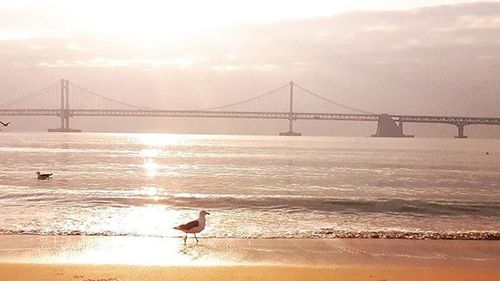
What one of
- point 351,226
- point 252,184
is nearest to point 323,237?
point 351,226

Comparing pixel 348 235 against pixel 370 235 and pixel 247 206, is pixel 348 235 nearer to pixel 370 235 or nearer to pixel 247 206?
pixel 370 235

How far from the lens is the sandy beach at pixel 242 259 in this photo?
7945 millimetres

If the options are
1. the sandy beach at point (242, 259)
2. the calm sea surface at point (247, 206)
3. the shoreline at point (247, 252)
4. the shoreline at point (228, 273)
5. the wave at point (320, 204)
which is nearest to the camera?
the shoreline at point (228, 273)

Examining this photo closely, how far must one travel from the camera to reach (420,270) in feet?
27.7

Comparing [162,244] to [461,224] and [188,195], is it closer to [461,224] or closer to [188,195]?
[461,224]

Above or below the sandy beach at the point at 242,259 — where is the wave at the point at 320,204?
below

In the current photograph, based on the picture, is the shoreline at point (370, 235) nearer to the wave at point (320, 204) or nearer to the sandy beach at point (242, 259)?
the sandy beach at point (242, 259)

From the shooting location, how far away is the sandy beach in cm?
795

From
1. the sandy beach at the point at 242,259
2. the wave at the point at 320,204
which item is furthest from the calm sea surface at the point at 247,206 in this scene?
the sandy beach at the point at 242,259

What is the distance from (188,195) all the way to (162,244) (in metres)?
11.7

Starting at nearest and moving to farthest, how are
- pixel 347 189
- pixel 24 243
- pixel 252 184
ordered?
pixel 24 243
pixel 347 189
pixel 252 184

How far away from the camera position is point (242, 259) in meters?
9.09

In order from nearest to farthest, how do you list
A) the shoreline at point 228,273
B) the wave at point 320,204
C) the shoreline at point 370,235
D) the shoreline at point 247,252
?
the shoreline at point 228,273
the shoreline at point 247,252
the shoreline at point 370,235
the wave at point 320,204

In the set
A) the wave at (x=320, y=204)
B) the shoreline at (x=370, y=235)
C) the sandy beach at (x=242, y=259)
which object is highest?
the sandy beach at (x=242, y=259)
